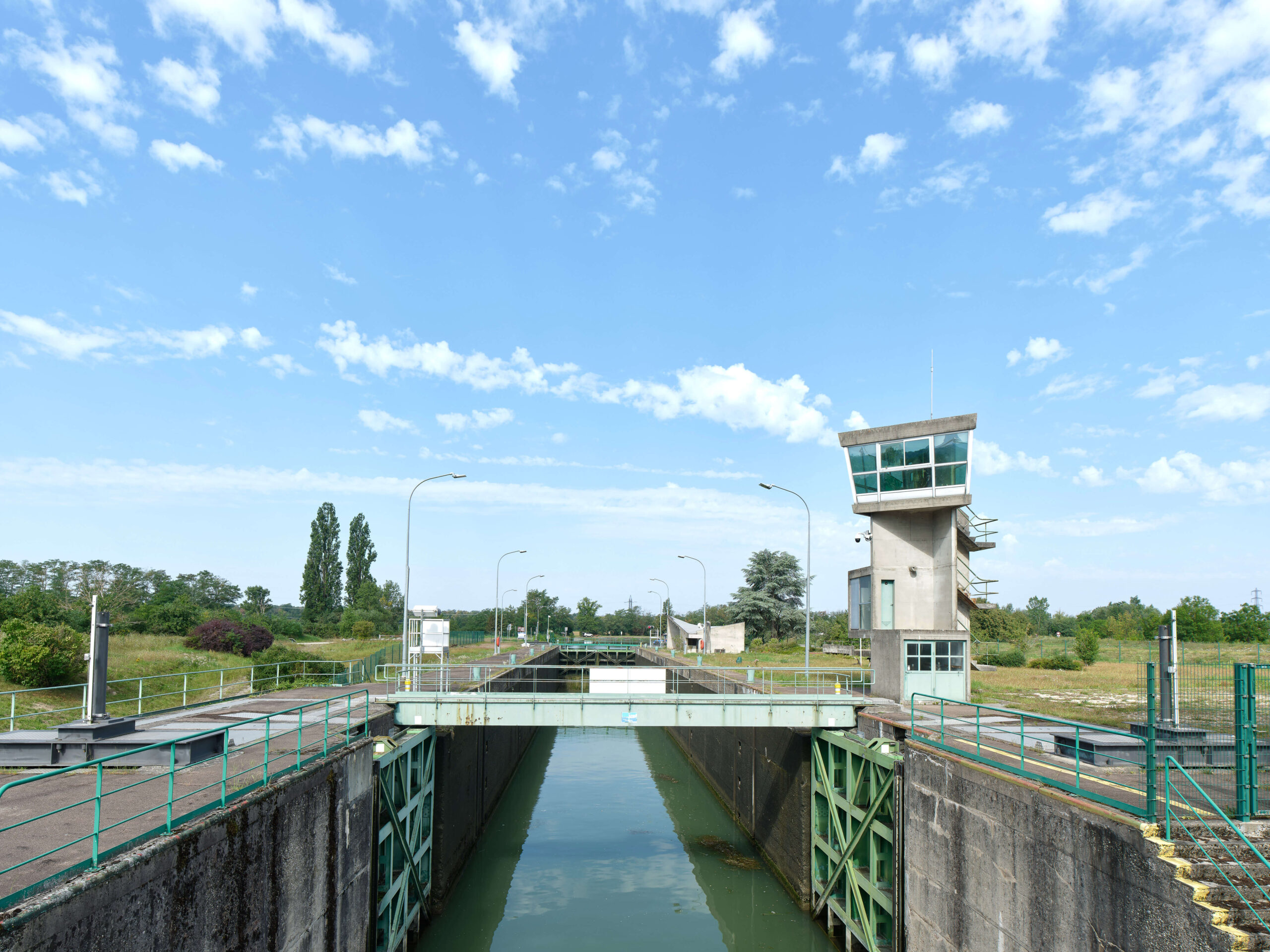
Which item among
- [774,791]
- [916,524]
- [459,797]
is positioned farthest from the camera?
[916,524]

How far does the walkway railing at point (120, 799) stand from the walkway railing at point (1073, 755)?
36.0 feet

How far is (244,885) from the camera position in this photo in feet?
33.0

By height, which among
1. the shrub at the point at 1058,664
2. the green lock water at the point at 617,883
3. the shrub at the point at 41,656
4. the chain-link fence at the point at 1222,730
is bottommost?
the green lock water at the point at 617,883

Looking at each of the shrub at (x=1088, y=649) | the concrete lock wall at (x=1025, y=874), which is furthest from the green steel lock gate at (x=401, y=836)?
the shrub at (x=1088, y=649)

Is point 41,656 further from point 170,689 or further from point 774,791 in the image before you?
point 774,791

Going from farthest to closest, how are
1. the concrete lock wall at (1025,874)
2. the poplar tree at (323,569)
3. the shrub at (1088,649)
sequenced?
the poplar tree at (323,569)
the shrub at (1088,649)
the concrete lock wall at (1025,874)

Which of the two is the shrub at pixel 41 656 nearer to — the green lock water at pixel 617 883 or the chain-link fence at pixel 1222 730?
the green lock water at pixel 617 883

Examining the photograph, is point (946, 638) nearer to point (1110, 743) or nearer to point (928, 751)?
point (928, 751)

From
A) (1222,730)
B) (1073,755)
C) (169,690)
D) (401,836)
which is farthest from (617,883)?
(169,690)

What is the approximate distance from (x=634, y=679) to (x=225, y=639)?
42754 mm

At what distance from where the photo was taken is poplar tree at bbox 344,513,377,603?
99250 mm

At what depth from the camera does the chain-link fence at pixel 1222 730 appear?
9602 millimetres

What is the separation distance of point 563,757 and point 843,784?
28309 mm

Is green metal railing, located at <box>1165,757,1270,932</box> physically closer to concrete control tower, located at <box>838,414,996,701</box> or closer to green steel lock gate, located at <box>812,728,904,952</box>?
green steel lock gate, located at <box>812,728,904,952</box>
